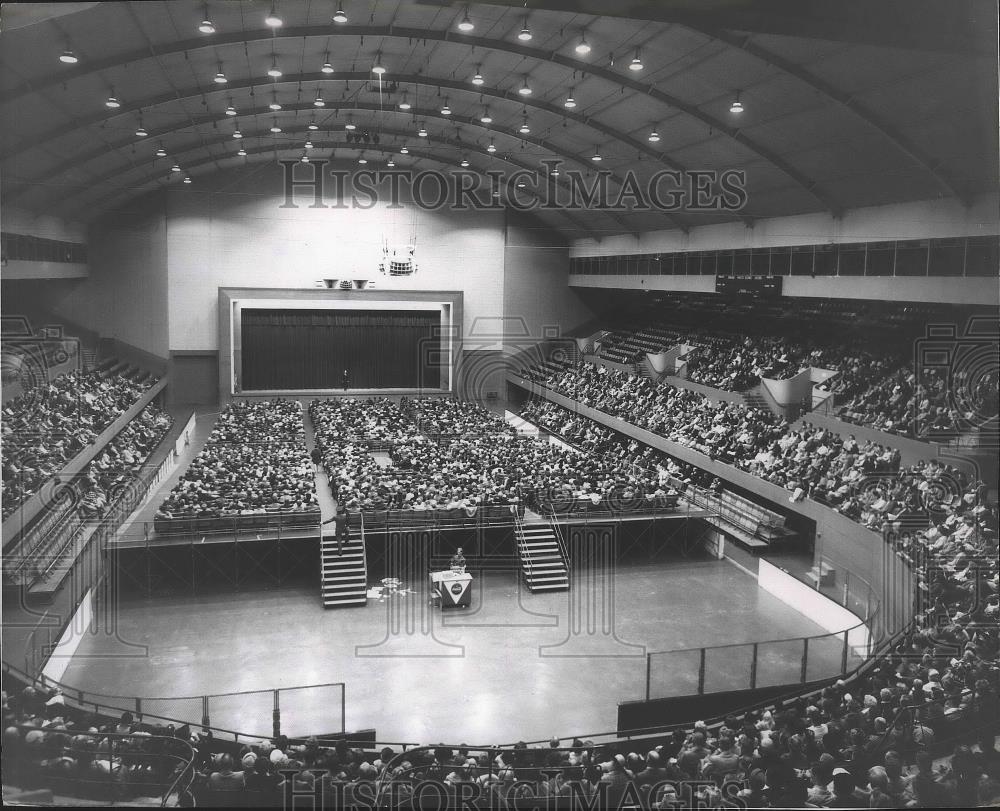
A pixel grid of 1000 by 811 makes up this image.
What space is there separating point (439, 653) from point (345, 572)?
354cm

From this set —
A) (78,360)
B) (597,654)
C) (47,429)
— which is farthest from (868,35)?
(78,360)

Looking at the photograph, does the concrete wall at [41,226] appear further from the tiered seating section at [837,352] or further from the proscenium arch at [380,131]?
the tiered seating section at [837,352]

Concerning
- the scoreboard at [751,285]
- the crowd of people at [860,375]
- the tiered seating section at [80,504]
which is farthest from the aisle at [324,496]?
the scoreboard at [751,285]

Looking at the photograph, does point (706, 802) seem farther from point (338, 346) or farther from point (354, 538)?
point (338, 346)

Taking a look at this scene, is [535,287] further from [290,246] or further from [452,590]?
[452,590]

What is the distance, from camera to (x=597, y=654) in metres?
14.6

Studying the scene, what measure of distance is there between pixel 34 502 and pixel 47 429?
3877mm

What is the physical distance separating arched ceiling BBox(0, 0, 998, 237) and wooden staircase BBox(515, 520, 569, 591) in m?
10.8

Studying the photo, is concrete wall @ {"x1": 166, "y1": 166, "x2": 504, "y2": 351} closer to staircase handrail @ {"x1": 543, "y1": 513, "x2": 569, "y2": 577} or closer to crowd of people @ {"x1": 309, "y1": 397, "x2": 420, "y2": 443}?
crowd of people @ {"x1": 309, "y1": 397, "x2": 420, "y2": 443}

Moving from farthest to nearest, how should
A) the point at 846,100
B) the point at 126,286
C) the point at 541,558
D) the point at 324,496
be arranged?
the point at 126,286 < the point at 324,496 < the point at 541,558 < the point at 846,100

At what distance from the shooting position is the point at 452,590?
16.6 metres

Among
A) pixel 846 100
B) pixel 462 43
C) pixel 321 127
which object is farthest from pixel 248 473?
pixel 846 100

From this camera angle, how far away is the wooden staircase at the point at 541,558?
1780cm

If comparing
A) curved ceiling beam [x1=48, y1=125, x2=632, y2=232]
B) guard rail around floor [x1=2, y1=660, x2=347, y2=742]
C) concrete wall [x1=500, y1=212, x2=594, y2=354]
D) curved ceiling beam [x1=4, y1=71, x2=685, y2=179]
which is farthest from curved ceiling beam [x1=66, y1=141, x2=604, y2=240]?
guard rail around floor [x1=2, y1=660, x2=347, y2=742]
